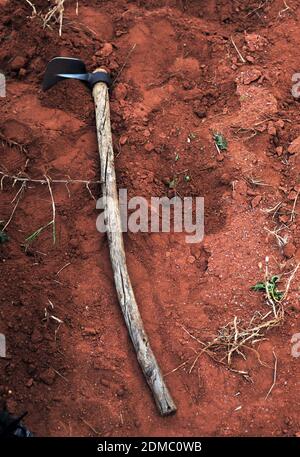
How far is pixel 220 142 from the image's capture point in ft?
13.3

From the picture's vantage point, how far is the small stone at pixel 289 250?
3570 mm

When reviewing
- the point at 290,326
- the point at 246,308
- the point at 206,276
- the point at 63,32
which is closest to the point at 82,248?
the point at 206,276

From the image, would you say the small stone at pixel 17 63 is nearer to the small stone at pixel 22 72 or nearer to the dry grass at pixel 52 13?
the small stone at pixel 22 72

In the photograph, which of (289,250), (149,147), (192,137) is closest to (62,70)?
(149,147)

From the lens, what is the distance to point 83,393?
10.3 feet

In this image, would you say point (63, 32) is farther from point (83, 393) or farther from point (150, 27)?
point (83, 393)

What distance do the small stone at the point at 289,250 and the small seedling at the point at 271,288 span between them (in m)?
0.17

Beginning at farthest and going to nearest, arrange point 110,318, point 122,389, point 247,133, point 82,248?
point 247,133
point 82,248
point 110,318
point 122,389

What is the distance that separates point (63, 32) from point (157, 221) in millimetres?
1660

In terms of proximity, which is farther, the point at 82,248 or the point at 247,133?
the point at 247,133

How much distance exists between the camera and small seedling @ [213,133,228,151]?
4.03m

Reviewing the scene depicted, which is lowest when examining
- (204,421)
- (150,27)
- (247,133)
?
(204,421)

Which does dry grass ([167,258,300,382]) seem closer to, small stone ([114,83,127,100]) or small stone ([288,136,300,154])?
small stone ([288,136,300,154])

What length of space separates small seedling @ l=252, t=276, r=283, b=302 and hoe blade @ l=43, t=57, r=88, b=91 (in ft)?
5.98
